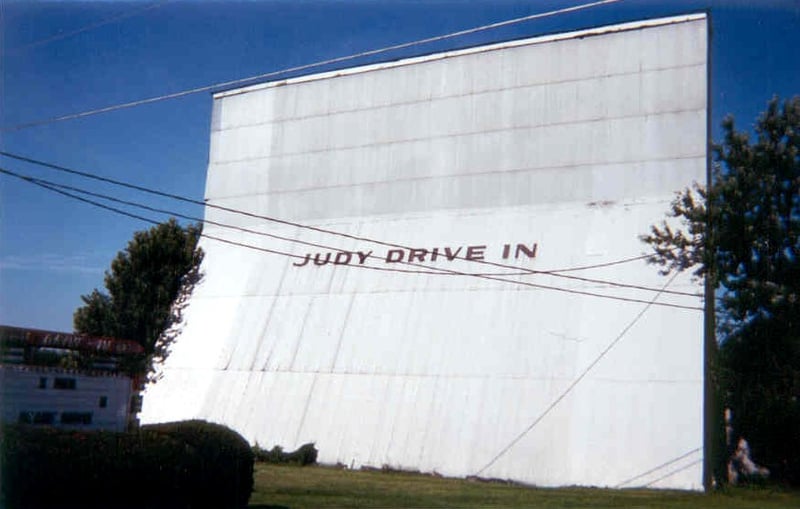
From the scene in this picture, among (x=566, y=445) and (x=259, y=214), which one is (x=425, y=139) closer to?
(x=259, y=214)

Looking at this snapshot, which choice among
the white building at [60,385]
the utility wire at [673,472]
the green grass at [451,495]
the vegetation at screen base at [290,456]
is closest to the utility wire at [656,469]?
the utility wire at [673,472]

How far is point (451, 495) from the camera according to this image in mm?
17844

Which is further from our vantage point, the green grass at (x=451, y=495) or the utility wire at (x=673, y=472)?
the utility wire at (x=673, y=472)

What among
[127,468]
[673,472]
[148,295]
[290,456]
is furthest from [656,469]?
[148,295]

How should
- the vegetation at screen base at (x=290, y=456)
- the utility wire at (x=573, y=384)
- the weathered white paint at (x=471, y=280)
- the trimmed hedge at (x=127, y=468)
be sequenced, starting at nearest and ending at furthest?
the trimmed hedge at (x=127, y=468)
the weathered white paint at (x=471, y=280)
the utility wire at (x=573, y=384)
the vegetation at screen base at (x=290, y=456)

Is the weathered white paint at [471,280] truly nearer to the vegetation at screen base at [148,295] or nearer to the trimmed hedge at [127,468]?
the vegetation at screen base at [148,295]

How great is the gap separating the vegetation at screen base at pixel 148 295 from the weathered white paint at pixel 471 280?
26.8 inches

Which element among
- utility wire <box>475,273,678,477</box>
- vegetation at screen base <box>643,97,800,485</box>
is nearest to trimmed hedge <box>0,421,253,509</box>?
utility wire <box>475,273,678,477</box>

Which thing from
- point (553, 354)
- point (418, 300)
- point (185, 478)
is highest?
point (418, 300)

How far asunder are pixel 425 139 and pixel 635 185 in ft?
25.5

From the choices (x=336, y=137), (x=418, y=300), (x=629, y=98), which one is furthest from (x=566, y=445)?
(x=336, y=137)

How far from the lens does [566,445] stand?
21391mm

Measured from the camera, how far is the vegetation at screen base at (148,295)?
92.2 ft

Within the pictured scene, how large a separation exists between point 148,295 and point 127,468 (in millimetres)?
17805
